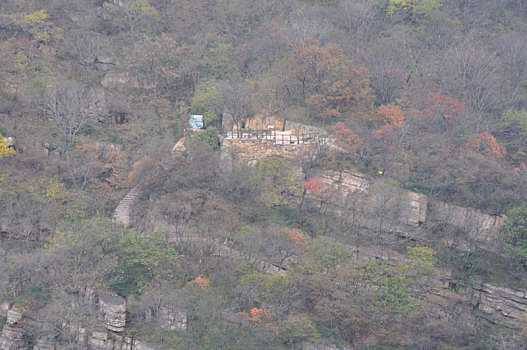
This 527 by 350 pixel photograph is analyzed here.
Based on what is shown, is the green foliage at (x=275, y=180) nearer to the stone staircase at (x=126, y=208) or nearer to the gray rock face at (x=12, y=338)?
the stone staircase at (x=126, y=208)

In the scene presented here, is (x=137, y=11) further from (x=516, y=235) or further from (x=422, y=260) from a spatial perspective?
(x=516, y=235)

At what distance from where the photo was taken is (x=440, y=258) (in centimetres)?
4047

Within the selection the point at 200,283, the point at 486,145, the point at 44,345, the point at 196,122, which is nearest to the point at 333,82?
the point at 196,122

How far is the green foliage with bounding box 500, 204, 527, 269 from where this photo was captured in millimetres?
38500

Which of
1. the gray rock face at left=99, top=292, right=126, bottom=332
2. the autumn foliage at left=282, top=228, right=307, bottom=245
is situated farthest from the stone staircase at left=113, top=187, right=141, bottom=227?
the autumn foliage at left=282, top=228, right=307, bottom=245

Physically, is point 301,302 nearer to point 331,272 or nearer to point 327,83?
point 331,272

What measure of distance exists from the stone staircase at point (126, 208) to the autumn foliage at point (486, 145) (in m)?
20.7

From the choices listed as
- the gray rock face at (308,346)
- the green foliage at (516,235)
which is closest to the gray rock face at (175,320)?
the gray rock face at (308,346)

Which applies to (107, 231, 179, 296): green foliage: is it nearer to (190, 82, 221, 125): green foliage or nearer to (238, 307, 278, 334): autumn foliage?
(238, 307, 278, 334): autumn foliage

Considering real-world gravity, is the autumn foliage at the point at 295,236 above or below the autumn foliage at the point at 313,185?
below

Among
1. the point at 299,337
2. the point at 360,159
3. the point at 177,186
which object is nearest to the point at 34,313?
the point at 177,186

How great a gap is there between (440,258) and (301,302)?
353 inches

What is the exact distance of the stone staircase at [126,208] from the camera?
42000 mm

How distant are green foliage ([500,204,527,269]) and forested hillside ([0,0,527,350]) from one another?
109 mm
